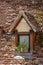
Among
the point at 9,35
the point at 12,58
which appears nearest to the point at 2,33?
the point at 9,35

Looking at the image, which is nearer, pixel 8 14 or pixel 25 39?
pixel 25 39

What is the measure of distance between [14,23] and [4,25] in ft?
0.51

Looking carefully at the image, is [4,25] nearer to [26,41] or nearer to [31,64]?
[26,41]

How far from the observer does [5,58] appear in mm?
3178

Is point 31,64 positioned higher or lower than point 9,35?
lower

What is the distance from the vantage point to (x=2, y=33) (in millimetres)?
3232

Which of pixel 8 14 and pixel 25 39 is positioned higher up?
pixel 8 14

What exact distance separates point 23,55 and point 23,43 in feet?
0.39

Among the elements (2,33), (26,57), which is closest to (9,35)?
(2,33)

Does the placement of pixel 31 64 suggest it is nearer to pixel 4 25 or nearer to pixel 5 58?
pixel 5 58

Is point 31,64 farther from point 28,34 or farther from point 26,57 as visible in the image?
point 28,34

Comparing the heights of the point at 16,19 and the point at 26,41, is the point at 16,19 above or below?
above

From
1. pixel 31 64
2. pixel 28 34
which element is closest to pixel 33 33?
pixel 28 34

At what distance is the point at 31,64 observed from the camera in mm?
3098
